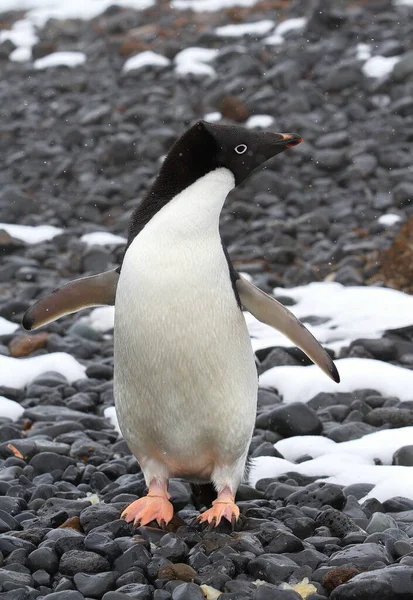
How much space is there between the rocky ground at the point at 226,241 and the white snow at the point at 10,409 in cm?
7

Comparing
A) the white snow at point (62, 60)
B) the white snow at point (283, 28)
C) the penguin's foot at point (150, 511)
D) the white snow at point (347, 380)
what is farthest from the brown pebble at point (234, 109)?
the penguin's foot at point (150, 511)

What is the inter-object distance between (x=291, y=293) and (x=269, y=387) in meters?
1.99

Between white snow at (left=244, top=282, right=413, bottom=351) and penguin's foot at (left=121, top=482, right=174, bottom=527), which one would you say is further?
white snow at (left=244, top=282, right=413, bottom=351)

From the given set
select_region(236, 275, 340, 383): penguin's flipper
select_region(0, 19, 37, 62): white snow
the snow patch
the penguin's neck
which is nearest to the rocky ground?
select_region(0, 19, 37, 62): white snow

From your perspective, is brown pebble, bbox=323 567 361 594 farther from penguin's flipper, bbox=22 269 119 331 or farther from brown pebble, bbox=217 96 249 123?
brown pebble, bbox=217 96 249 123

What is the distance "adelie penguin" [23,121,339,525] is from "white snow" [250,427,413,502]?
603 millimetres

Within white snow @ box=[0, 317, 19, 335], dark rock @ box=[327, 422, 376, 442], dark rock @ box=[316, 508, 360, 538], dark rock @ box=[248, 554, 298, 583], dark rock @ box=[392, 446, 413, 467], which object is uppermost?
dark rock @ box=[248, 554, 298, 583]

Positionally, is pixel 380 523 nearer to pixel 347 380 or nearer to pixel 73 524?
pixel 73 524

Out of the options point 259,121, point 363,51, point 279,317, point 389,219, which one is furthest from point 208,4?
point 279,317

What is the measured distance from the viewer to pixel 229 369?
3875 mm

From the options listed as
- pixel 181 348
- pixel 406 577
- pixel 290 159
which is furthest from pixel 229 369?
pixel 290 159

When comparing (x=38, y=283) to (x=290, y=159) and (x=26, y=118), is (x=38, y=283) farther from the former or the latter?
(x=26, y=118)

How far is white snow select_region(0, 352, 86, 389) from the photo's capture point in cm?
597

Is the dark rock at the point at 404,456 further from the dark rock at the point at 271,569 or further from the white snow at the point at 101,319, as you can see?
the white snow at the point at 101,319
